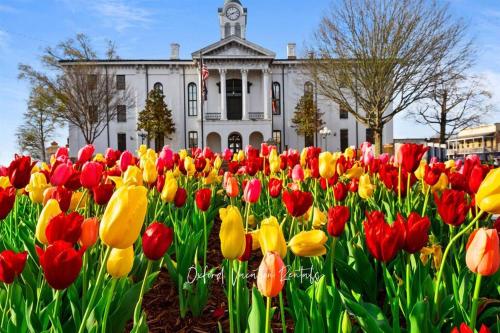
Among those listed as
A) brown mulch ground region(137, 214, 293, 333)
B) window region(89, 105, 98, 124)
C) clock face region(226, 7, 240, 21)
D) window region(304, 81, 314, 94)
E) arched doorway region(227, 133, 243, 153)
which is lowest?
brown mulch ground region(137, 214, 293, 333)

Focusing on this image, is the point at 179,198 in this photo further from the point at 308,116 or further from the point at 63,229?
the point at 308,116

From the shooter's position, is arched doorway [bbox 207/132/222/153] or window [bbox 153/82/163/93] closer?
window [bbox 153/82/163/93]

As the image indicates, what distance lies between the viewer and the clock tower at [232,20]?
4119cm

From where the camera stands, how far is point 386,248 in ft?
4.19

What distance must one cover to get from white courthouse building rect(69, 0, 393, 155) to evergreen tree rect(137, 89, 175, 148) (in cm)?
245

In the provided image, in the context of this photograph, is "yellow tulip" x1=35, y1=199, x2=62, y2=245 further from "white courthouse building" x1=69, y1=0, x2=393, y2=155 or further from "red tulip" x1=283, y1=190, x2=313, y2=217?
"white courthouse building" x1=69, y1=0, x2=393, y2=155

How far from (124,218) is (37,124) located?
36.8 meters

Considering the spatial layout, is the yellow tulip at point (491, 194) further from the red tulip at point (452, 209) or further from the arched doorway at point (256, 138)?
the arched doorway at point (256, 138)

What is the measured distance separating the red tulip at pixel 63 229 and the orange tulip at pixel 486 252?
3.42 feet

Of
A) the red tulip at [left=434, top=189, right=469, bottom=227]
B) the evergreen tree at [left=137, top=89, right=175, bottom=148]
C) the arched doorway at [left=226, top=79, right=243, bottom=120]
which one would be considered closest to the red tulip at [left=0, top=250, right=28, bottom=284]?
the red tulip at [left=434, top=189, right=469, bottom=227]

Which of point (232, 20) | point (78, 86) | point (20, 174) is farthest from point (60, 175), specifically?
point (232, 20)

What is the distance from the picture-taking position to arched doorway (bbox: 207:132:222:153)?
35.6 m

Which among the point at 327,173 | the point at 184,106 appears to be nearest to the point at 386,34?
the point at 327,173

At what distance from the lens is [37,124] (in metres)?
33.9
